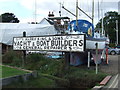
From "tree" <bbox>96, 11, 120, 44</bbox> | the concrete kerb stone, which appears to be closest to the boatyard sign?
the concrete kerb stone

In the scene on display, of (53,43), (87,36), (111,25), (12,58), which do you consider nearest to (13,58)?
(12,58)

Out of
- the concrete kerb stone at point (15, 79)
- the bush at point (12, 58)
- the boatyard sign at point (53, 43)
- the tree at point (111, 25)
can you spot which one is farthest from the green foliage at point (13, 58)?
the tree at point (111, 25)

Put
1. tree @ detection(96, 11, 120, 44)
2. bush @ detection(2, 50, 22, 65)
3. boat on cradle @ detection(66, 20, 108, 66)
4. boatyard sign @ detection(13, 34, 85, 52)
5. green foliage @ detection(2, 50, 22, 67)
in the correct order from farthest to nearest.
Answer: tree @ detection(96, 11, 120, 44) → boat on cradle @ detection(66, 20, 108, 66) → bush @ detection(2, 50, 22, 65) → green foliage @ detection(2, 50, 22, 67) → boatyard sign @ detection(13, 34, 85, 52)

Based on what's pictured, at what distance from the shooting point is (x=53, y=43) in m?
15.3

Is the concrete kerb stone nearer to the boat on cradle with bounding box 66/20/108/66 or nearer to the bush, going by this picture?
the bush

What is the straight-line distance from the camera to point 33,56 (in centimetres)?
1716

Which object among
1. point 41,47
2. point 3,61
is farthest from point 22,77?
point 3,61

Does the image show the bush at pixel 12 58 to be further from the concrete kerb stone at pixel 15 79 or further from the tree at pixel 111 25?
the tree at pixel 111 25

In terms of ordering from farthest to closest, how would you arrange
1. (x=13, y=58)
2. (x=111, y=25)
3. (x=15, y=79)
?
(x=111, y=25) → (x=13, y=58) → (x=15, y=79)

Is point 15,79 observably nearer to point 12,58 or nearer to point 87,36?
point 12,58

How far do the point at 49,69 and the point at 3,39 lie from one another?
1649 centimetres

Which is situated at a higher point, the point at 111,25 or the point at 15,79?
the point at 111,25

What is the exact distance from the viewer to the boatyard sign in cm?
1402

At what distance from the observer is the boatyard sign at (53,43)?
14023 millimetres
